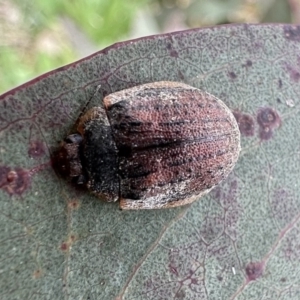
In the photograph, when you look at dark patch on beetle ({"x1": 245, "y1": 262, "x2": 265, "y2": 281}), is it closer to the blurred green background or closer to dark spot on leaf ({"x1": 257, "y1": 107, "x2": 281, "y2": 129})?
dark spot on leaf ({"x1": 257, "y1": 107, "x2": 281, "y2": 129})

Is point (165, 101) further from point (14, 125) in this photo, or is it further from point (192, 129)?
point (14, 125)

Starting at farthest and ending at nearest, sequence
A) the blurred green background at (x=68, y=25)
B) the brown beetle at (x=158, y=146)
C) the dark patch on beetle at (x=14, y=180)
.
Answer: the blurred green background at (x=68, y=25) → the brown beetle at (x=158, y=146) → the dark patch on beetle at (x=14, y=180)

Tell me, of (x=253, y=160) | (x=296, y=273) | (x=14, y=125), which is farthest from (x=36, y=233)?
(x=296, y=273)

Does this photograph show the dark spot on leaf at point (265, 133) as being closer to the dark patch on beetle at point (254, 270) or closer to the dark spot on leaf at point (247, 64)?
the dark spot on leaf at point (247, 64)

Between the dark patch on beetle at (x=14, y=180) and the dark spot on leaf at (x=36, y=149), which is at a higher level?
the dark spot on leaf at (x=36, y=149)

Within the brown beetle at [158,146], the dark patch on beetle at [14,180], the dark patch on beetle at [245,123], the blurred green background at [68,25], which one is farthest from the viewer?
the blurred green background at [68,25]

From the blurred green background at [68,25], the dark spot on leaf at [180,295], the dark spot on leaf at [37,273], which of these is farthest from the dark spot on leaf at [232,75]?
the blurred green background at [68,25]

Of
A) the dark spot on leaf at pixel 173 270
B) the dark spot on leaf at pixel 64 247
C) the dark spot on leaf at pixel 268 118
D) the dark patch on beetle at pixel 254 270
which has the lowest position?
the dark patch on beetle at pixel 254 270
